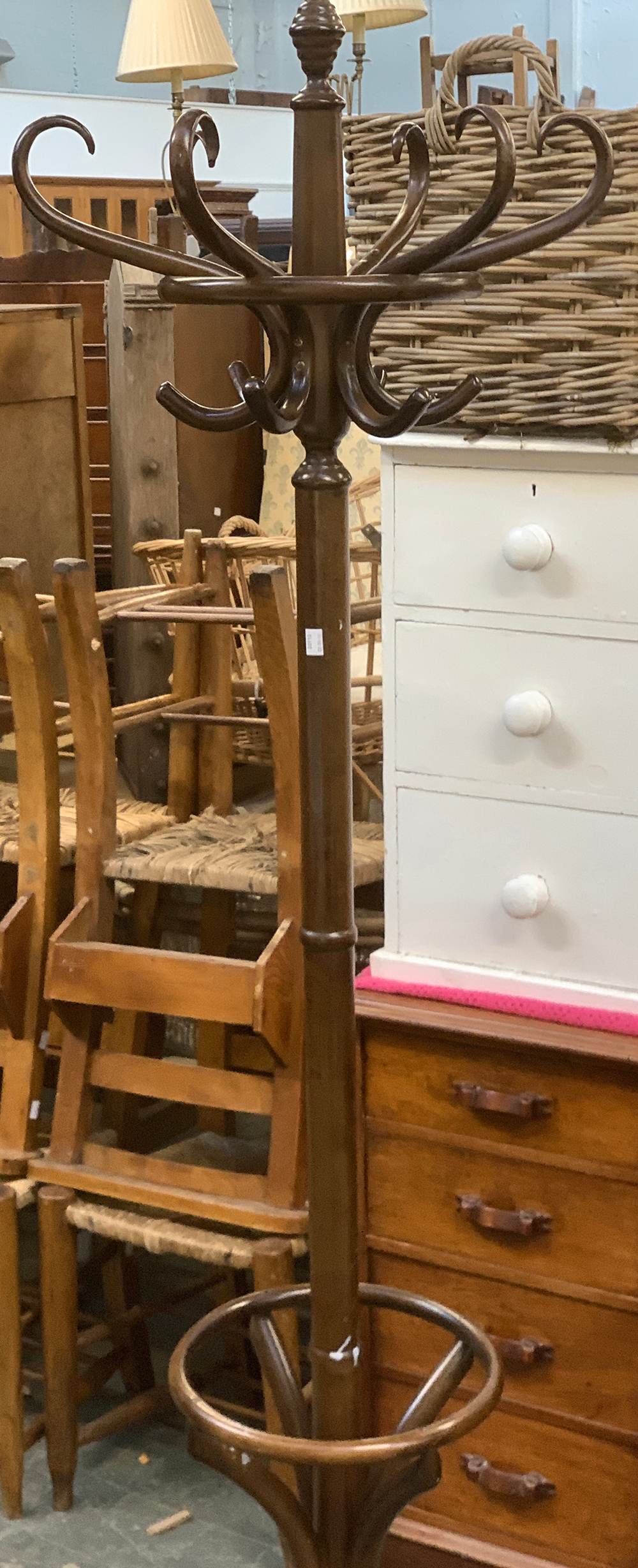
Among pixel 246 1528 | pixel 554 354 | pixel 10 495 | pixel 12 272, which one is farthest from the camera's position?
pixel 12 272

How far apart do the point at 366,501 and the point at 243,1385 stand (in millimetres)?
1710

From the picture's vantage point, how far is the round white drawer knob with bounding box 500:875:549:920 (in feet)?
5.23

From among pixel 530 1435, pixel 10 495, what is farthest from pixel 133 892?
pixel 530 1435

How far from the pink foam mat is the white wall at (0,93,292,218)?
5.81 meters

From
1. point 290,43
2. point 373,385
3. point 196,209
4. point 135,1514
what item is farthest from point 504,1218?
point 290,43

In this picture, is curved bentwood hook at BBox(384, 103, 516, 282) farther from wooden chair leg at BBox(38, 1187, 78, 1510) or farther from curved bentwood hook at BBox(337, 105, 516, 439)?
wooden chair leg at BBox(38, 1187, 78, 1510)

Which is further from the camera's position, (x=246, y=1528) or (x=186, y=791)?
(x=186, y=791)

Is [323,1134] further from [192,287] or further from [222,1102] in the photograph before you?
[222,1102]

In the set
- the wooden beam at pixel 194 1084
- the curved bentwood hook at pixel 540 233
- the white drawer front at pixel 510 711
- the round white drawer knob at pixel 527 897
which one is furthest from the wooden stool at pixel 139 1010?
the curved bentwood hook at pixel 540 233

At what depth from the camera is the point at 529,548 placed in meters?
1.51

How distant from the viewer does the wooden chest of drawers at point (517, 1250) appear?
63.9 inches

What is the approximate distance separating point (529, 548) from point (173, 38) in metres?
3.03

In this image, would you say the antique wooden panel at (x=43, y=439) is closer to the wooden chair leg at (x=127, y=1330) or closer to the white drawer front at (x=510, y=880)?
the wooden chair leg at (x=127, y=1330)

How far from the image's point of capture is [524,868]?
1.62m
